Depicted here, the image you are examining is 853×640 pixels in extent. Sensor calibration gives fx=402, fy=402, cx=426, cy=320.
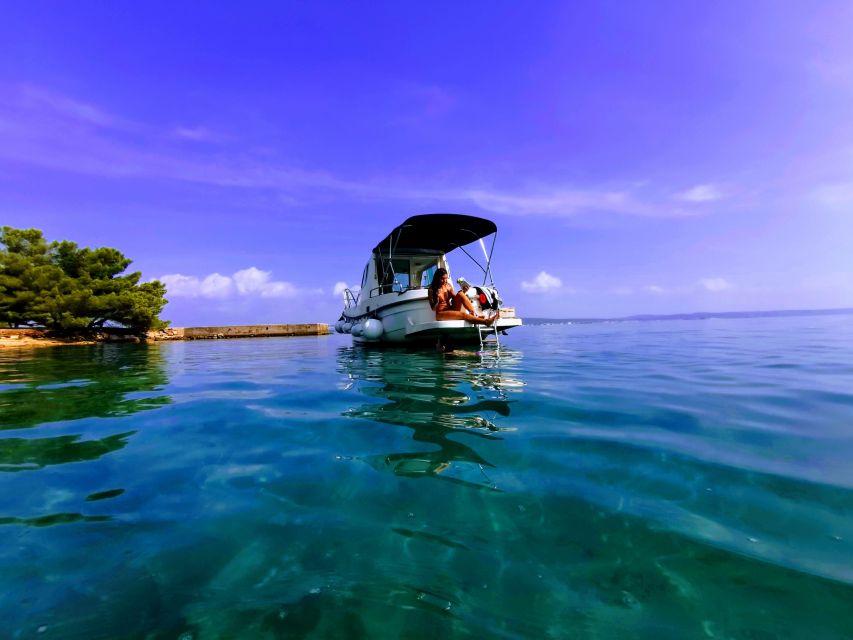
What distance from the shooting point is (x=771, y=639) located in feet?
4.25

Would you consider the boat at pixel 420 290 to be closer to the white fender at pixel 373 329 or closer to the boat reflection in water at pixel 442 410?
the white fender at pixel 373 329

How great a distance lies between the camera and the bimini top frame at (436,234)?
11977 millimetres

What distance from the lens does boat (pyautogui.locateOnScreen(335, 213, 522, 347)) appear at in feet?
38.5

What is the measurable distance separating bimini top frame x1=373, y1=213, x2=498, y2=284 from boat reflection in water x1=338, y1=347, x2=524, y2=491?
5022 mm

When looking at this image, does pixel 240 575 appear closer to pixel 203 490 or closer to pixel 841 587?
pixel 203 490

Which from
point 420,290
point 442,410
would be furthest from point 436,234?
point 442,410

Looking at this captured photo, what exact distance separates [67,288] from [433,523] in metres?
32.8

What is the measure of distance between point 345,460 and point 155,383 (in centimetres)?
560

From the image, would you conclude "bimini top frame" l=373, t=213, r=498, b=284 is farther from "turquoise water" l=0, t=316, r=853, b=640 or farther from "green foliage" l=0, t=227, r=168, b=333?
"green foliage" l=0, t=227, r=168, b=333

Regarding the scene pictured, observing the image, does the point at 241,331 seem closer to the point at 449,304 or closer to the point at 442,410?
the point at 449,304

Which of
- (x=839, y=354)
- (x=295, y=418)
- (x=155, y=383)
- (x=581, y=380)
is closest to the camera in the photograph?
(x=295, y=418)

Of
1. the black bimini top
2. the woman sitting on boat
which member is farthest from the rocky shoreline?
the woman sitting on boat

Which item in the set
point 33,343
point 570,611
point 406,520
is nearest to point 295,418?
point 406,520

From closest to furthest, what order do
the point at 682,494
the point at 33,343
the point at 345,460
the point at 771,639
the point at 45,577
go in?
1. the point at 771,639
2. the point at 45,577
3. the point at 682,494
4. the point at 345,460
5. the point at 33,343
